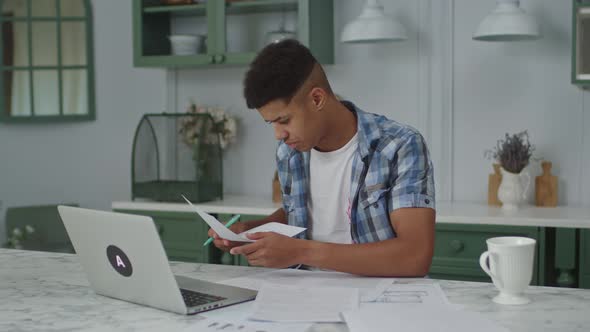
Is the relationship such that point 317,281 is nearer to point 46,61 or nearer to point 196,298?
point 196,298

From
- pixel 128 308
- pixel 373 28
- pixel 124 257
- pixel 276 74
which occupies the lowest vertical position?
pixel 128 308

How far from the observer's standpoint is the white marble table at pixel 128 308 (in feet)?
5.01

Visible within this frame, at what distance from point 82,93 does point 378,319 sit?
340 centimetres

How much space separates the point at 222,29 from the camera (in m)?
3.92

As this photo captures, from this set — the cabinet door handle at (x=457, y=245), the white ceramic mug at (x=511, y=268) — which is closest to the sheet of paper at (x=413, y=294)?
the white ceramic mug at (x=511, y=268)

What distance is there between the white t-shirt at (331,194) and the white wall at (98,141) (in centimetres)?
232

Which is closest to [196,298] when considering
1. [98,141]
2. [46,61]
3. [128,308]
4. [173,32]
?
[128,308]

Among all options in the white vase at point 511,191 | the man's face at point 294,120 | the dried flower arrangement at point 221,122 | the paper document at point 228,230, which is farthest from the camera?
the dried flower arrangement at point 221,122

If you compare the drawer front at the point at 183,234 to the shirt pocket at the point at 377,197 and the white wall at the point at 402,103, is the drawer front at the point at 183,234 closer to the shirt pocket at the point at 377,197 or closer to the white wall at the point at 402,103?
the white wall at the point at 402,103

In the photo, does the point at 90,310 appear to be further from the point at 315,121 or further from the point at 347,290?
the point at 315,121

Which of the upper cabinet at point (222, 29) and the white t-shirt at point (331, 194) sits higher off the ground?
the upper cabinet at point (222, 29)

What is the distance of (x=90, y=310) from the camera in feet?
5.53

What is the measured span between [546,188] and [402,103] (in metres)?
0.81

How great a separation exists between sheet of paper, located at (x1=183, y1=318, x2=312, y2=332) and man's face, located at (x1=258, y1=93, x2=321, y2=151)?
2.20 ft
